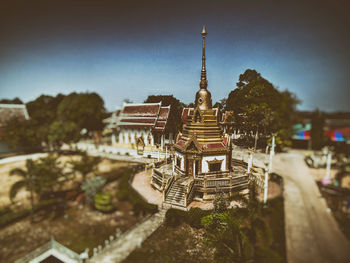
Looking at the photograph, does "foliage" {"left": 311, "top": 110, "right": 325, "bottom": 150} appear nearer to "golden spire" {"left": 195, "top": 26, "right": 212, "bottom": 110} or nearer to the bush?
"golden spire" {"left": 195, "top": 26, "right": 212, "bottom": 110}

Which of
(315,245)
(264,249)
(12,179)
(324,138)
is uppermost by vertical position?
(324,138)

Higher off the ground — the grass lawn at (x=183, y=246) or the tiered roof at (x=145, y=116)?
the tiered roof at (x=145, y=116)

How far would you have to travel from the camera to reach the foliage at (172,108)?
4867 mm

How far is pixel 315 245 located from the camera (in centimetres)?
265

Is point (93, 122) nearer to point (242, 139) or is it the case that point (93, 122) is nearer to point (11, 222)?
point (11, 222)

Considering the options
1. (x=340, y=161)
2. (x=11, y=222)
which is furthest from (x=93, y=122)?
(x=340, y=161)

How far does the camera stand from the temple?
4.98 metres

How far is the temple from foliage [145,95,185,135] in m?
0.20

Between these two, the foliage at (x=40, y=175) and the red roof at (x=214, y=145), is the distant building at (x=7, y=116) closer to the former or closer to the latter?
the foliage at (x=40, y=175)

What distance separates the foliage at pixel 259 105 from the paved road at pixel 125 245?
6.24 meters

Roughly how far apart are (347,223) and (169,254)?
433 centimetres

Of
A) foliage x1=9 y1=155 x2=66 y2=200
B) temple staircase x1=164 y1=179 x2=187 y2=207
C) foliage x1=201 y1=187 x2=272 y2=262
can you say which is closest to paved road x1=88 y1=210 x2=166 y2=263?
temple staircase x1=164 y1=179 x2=187 y2=207

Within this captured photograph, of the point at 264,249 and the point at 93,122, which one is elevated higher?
the point at 93,122

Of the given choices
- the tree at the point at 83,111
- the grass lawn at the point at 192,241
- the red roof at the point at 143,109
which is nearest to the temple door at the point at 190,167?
the grass lawn at the point at 192,241
